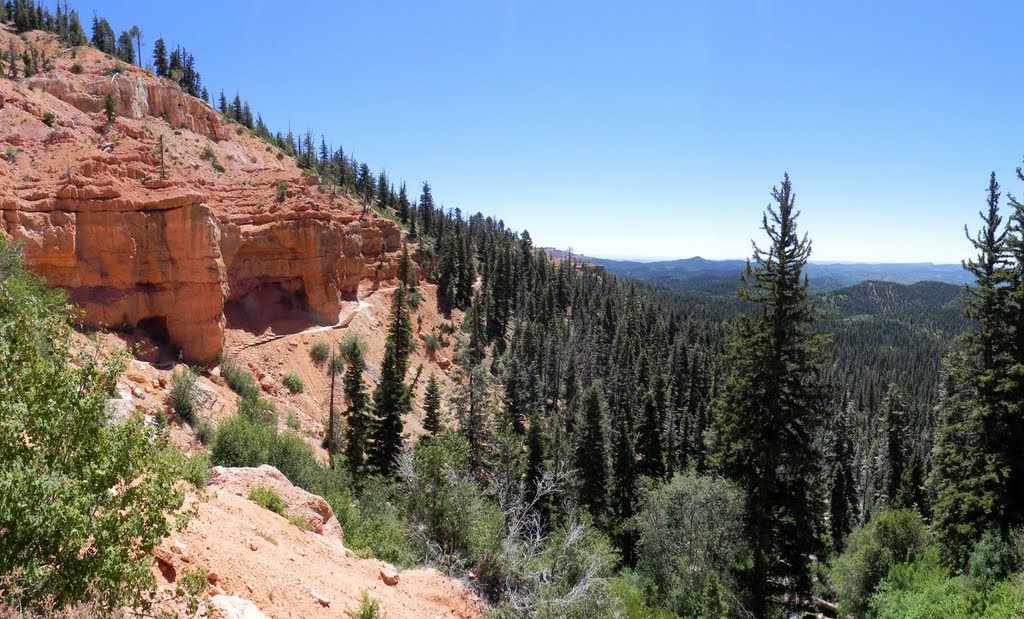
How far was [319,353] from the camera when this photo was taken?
41531mm

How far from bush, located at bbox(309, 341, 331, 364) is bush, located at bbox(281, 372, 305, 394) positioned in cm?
350

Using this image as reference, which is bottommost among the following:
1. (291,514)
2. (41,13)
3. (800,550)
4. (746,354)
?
(800,550)

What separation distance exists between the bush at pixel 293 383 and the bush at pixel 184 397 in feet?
31.4

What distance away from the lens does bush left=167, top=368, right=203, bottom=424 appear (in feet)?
83.5

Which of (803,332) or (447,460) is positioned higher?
(803,332)

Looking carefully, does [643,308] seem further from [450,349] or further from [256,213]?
[256,213]

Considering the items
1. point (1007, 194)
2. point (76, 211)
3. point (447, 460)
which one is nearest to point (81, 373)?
point (447, 460)

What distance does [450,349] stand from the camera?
59.1m

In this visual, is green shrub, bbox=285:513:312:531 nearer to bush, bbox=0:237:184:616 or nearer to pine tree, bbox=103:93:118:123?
bush, bbox=0:237:184:616

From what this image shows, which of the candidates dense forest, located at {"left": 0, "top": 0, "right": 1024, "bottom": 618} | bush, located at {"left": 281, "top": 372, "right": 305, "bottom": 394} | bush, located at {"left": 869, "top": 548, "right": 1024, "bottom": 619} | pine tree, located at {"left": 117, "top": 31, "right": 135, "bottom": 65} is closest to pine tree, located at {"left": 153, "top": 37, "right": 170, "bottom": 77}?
pine tree, located at {"left": 117, "top": 31, "right": 135, "bottom": 65}

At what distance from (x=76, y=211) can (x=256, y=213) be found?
43.7 ft

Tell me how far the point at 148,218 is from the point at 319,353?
1488cm

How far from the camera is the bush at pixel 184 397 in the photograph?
2544 cm

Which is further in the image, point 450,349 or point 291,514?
point 450,349
